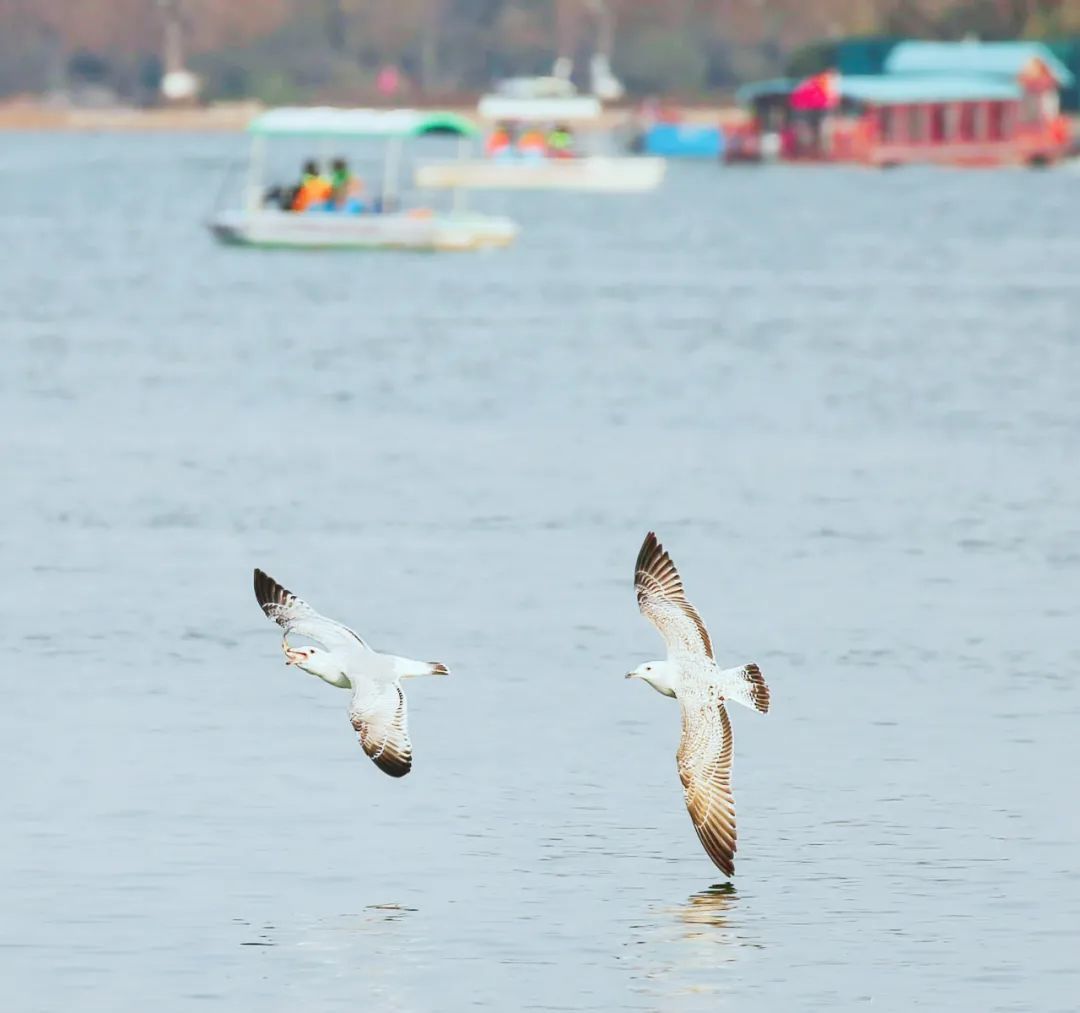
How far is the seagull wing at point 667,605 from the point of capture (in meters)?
15.4

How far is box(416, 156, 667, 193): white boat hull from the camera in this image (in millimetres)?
112125

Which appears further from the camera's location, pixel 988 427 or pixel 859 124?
pixel 859 124

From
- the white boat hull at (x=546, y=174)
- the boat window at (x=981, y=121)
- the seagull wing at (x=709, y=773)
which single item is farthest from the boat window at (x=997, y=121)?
the seagull wing at (x=709, y=773)

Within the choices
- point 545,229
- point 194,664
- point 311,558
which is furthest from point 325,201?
point 194,664

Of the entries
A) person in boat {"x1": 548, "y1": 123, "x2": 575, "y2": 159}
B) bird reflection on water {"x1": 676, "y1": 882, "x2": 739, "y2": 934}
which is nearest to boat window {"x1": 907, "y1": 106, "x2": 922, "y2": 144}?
person in boat {"x1": 548, "y1": 123, "x2": 575, "y2": 159}

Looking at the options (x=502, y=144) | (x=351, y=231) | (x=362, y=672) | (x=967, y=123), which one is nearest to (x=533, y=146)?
(x=502, y=144)

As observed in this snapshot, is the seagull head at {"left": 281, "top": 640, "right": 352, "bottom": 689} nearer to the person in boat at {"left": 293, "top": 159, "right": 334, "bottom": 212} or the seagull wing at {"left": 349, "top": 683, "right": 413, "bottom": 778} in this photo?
the seagull wing at {"left": 349, "top": 683, "right": 413, "bottom": 778}

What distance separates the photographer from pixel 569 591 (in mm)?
24812

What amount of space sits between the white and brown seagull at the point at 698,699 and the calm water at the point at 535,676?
0.52m

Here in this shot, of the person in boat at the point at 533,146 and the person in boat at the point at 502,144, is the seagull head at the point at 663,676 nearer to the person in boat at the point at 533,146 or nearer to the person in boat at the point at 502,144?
the person in boat at the point at 502,144

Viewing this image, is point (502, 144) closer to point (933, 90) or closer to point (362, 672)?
point (933, 90)

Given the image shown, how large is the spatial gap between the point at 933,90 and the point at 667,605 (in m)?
136

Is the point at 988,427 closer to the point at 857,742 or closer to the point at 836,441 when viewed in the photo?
the point at 836,441

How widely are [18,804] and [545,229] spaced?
84.5 meters
